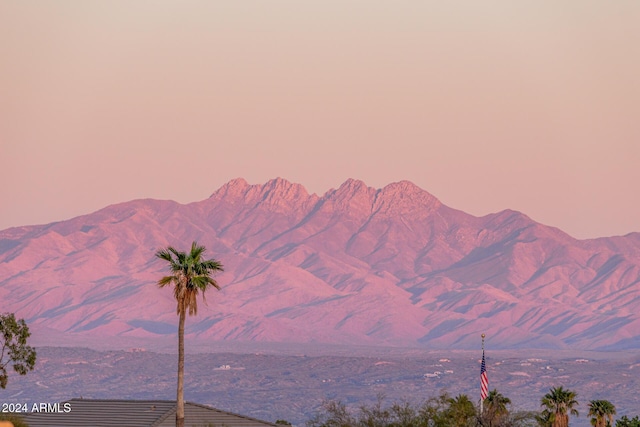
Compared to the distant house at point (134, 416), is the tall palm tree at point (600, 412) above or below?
above

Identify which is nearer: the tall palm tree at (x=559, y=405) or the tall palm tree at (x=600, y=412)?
the tall palm tree at (x=600, y=412)

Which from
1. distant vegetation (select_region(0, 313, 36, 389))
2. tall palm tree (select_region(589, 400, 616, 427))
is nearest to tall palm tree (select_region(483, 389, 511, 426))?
tall palm tree (select_region(589, 400, 616, 427))

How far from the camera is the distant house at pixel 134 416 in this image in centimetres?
11481

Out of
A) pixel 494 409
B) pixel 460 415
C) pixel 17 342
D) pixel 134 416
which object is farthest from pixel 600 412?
pixel 17 342

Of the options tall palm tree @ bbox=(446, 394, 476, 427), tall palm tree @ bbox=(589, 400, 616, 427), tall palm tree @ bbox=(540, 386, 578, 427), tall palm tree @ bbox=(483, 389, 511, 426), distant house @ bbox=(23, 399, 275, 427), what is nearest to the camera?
distant house @ bbox=(23, 399, 275, 427)

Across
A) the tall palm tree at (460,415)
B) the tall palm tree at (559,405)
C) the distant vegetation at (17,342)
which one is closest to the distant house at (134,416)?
the distant vegetation at (17,342)

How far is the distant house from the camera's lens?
11481cm

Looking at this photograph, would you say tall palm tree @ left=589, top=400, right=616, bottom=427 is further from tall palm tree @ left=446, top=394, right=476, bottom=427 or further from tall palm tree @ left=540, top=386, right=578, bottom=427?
tall palm tree @ left=446, top=394, right=476, bottom=427

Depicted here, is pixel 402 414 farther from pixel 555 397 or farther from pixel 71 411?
pixel 555 397

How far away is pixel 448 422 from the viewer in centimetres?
11500

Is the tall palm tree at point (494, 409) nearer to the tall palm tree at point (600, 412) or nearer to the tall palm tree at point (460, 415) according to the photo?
the tall palm tree at point (460, 415)

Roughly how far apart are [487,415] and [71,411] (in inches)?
1285

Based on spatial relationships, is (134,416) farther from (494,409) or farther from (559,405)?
(559,405)

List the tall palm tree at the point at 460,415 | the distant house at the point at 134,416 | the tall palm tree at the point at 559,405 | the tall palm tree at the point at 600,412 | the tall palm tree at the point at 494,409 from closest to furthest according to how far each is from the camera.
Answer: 1. the distant house at the point at 134,416
2. the tall palm tree at the point at 460,415
3. the tall palm tree at the point at 494,409
4. the tall palm tree at the point at 600,412
5. the tall palm tree at the point at 559,405
